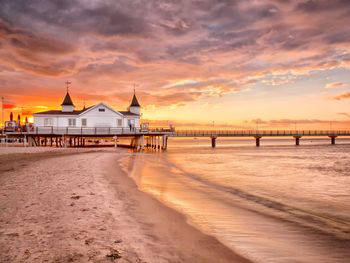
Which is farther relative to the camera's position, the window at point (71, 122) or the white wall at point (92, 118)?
the window at point (71, 122)

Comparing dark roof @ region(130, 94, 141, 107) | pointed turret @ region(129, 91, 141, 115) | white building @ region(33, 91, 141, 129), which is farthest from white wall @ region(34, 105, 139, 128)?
dark roof @ region(130, 94, 141, 107)

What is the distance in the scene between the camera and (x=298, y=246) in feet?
21.8

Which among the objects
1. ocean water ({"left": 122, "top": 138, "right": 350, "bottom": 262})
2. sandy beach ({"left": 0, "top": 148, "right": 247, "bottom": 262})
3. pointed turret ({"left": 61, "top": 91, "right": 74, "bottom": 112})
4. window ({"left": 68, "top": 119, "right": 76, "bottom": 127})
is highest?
pointed turret ({"left": 61, "top": 91, "right": 74, "bottom": 112})

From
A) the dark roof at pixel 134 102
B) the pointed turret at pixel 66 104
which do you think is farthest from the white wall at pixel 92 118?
the dark roof at pixel 134 102

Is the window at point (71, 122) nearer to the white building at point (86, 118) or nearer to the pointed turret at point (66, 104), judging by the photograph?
the white building at point (86, 118)

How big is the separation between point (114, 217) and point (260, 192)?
947cm

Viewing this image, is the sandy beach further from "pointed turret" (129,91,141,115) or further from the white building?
"pointed turret" (129,91,141,115)

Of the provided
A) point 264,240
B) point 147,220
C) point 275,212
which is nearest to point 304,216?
point 275,212

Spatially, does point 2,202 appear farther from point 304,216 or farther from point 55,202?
point 304,216

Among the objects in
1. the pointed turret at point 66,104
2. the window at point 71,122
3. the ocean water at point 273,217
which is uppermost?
the pointed turret at point 66,104

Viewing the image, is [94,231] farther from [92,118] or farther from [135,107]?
[135,107]

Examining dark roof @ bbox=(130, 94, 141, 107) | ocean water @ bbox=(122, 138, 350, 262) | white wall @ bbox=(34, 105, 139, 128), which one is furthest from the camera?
dark roof @ bbox=(130, 94, 141, 107)

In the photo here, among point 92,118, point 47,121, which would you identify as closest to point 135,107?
point 92,118

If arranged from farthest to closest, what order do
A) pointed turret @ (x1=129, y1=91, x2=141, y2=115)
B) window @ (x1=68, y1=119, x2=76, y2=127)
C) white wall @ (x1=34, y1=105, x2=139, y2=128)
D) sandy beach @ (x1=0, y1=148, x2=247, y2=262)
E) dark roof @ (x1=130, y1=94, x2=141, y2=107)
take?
dark roof @ (x1=130, y1=94, x2=141, y2=107) < pointed turret @ (x1=129, y1=91, x2=141, y2=115) < window @ (x1=68, y1=119, x2=76, y2=127) < white wall @ (x1=34, y1=105, x2=139, y2=128) < sandy beach @ (x1=0, y1=148, x2=247, y2=262)
